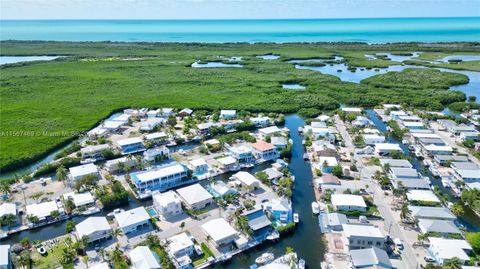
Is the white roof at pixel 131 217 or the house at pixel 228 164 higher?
the house at pixel 228 164

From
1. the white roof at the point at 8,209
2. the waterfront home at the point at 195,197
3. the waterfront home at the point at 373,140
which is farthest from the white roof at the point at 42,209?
the waterfront home at the point at 373,140

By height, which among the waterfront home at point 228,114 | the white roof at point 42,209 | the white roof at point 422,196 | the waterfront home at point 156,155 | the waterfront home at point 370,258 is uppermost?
the waterfront home at point 228,114

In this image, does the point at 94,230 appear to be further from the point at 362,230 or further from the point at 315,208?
the point at 362,230

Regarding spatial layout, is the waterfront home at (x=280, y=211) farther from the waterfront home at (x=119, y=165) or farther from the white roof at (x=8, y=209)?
the white roof at (x=8, y=209)

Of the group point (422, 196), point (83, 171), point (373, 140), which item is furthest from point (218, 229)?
point (373, 140)

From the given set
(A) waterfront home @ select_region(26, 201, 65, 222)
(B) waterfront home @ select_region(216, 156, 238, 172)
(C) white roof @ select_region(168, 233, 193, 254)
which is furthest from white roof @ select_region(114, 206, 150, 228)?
(B) waterfront home @ select_region(216, 156, 238, 172)

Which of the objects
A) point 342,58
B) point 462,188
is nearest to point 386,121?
point 462,188

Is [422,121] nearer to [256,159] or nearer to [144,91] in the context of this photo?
[256,159]
